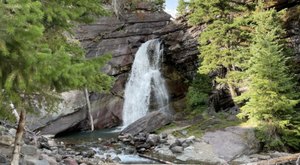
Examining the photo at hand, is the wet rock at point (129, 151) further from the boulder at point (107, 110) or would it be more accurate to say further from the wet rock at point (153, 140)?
the boulder at point (107, 110)

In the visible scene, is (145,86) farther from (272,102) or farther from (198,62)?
(272,102)

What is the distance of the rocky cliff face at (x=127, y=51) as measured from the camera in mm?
25734

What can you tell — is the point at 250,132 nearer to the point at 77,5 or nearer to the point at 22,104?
the point at 77,5

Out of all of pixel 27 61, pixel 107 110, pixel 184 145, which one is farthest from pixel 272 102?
pixel 107 110

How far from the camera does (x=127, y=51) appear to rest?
94.6 ft

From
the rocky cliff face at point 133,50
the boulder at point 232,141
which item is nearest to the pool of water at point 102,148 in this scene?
the boulder at point 232,141

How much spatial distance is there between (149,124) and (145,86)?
24.8ft

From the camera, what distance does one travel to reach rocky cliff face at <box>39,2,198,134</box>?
2573 cm

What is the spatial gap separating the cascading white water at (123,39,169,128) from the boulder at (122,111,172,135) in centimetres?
482

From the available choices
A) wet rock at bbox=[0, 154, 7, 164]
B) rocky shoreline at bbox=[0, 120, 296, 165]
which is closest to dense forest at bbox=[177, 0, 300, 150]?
rocky shoreline at bbox=[0, 120, 296, 165]

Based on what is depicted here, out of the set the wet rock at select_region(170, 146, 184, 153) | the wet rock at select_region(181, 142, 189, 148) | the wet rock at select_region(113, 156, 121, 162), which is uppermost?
the wet rock at select_region(181, 142, 189, 148)

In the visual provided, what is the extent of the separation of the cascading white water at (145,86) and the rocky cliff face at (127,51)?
50 centimetres

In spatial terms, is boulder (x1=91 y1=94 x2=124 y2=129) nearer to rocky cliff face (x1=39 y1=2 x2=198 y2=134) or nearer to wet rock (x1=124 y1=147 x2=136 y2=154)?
rocky cliff face (x1=39 y1=2 x2=198 y2=134)

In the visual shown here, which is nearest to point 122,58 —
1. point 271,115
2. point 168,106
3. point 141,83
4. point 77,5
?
point 141,83
